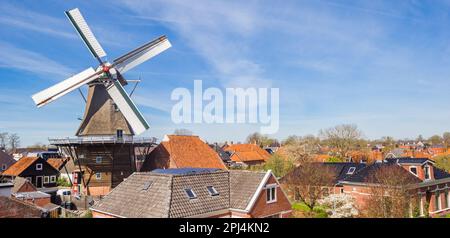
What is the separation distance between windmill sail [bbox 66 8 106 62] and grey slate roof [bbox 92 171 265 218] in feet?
43.2

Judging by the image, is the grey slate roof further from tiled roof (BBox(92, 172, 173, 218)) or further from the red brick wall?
the red brick wall

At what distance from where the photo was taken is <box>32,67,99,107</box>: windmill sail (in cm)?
2286

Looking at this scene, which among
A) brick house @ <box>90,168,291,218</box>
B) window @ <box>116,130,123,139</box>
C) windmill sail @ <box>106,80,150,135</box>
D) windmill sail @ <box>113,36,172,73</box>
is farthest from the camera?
windmill sail @ <box>113,36,172,73</box>

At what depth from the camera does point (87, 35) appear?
25172 mm

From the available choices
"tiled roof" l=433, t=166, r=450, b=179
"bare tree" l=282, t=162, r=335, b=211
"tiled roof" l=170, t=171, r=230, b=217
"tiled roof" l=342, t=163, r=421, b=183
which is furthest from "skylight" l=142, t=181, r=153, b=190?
"tiled roof" l=433, t=166, r=450, b=179

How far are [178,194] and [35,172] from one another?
27.4 m

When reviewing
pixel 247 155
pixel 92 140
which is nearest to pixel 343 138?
pixel 247 155
